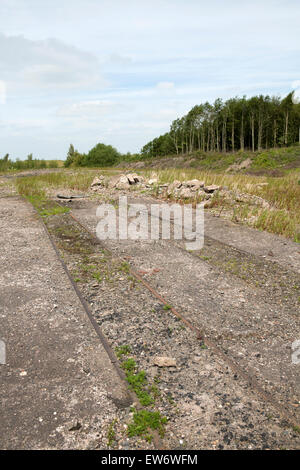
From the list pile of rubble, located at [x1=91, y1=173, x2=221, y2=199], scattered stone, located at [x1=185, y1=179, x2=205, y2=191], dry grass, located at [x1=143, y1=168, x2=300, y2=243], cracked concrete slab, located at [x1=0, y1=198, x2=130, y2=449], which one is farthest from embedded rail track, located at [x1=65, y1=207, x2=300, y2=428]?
scattered stone, located at [x1=185, y1=179, x2=205, y2=191]

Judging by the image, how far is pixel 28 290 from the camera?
5.16 metres

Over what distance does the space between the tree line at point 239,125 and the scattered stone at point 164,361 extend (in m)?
47.2

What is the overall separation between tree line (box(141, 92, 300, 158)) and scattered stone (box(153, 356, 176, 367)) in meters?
47.2

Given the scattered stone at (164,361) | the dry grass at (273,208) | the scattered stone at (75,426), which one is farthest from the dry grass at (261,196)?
the scattered stone at (75,426)

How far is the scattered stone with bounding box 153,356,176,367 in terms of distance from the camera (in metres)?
3.39

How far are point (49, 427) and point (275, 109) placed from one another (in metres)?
53.9

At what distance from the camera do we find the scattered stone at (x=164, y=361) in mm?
3395

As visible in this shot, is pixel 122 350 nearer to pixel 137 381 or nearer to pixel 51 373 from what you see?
pixel 137 381

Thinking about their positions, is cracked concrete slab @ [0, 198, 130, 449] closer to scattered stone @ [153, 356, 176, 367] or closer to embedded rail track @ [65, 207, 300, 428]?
scattered stone @ [153, 356, 176, 367]

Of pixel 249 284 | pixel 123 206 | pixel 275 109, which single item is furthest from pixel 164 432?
pixel 275 109

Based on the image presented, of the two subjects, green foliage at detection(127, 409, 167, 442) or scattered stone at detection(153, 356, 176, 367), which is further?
scattered stone at detection(153, 356, 176, 367)

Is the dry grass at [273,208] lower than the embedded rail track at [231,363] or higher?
higher

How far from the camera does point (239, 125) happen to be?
52.5 meters

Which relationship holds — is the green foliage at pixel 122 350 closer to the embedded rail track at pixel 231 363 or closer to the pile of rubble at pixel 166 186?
the embedded rail track at pixel 231 363
